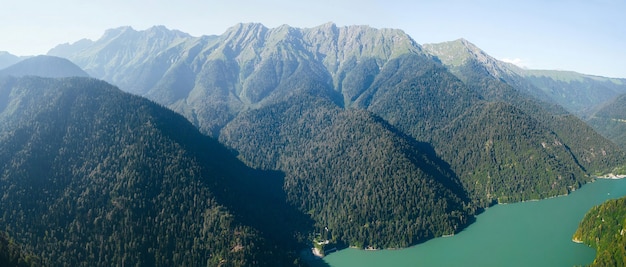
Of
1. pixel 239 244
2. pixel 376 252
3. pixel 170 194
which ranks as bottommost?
pixel 376 252

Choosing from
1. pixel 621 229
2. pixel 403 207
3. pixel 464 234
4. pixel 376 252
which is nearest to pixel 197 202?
pixel 376 252

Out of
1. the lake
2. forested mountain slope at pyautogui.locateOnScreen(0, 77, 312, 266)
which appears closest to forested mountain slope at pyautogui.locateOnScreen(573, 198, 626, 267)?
the lake

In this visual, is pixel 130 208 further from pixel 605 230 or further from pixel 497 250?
pixel 605 230

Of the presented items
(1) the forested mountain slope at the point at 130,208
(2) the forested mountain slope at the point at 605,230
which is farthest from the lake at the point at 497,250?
(1) the forested mountain slope at the point at 130,208

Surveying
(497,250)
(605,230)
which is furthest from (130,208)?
(605,230)

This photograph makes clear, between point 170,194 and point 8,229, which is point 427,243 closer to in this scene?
point 170,194

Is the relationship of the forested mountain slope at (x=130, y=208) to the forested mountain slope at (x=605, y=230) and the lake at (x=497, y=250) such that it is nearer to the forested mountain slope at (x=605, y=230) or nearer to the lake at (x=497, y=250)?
the lake at (x=497, y=250)

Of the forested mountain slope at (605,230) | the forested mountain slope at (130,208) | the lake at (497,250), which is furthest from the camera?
the lake at (497,250)

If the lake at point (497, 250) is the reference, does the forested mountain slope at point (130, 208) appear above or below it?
above

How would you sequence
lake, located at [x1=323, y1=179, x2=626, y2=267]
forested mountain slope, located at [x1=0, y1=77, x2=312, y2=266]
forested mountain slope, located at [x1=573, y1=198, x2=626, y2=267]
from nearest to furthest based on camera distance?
1. forested mountain slope, located at [x1=573, y1=198, x2=626, y2=267]
2. forested mountain slope, located at [x1=0, y1=77, x2=312, y2=266]
3. lake, located at [x1=323, y1=179, x2=626, y2=267]

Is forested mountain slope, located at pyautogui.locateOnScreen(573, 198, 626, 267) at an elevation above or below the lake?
above

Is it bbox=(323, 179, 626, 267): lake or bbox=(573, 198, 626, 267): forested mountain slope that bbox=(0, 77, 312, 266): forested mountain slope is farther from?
bbox=(573, 198, 626, 267): forested mountain slope
